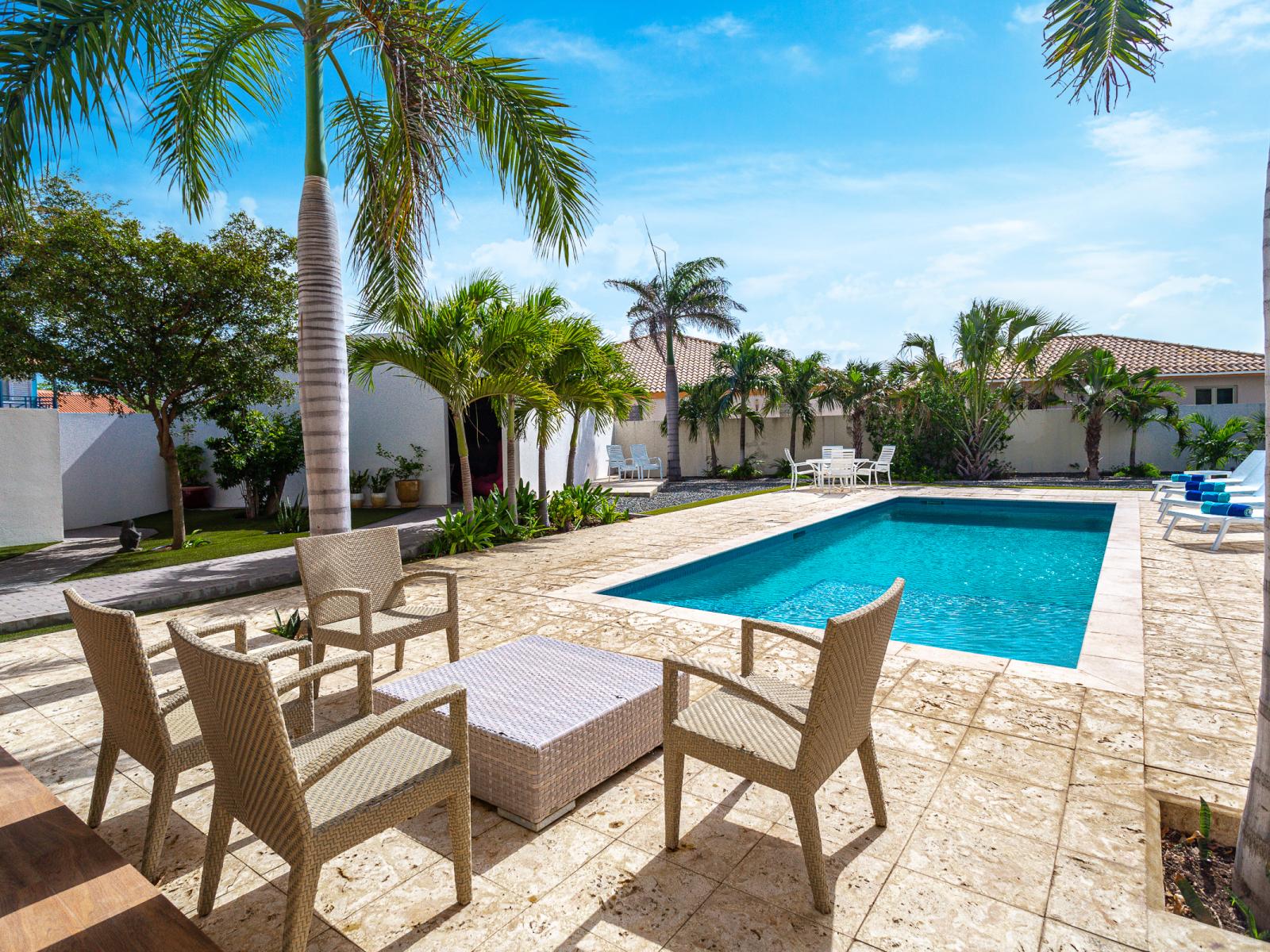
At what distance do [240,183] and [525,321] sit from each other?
3499 millimetres

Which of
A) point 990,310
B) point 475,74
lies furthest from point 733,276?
point 475,74

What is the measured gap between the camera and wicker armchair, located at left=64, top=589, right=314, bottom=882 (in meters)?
2.18

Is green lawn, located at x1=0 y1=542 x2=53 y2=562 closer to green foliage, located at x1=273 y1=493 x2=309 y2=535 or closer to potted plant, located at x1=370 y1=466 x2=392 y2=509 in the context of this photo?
green foliage, located at x1=273 y1=493 x2=309 y2=535

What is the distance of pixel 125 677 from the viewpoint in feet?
7.40

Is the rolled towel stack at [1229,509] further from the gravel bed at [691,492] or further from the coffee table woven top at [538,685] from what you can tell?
the gravel bed at [691,492]

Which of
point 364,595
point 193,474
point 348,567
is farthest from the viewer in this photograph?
point 193,474

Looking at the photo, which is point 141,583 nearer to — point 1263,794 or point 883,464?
point 1263,794

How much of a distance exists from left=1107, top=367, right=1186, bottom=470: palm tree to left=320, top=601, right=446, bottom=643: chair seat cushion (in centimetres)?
1997

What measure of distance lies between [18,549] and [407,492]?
612 cm

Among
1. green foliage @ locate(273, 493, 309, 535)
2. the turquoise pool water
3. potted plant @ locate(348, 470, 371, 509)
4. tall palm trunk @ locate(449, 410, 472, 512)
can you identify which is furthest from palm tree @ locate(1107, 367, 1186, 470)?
green foliage @ locate(273, 493, 309, 535)

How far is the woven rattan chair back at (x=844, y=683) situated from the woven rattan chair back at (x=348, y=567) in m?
3.05

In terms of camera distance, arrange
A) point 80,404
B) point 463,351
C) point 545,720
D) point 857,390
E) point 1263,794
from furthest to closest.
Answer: point 857,390, point 80,404, point 463,351, point 545,720, point 1263,794

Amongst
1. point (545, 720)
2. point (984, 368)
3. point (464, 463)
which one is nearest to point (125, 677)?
point (545, 720)

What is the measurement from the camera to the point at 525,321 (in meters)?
9.08
